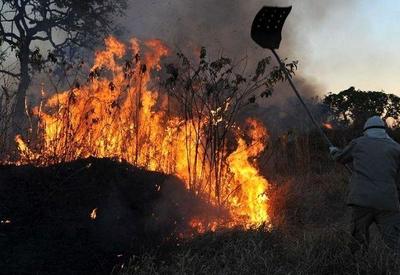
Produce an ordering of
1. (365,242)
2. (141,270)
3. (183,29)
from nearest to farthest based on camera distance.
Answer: (141,270) → (365,242) → (183,29)

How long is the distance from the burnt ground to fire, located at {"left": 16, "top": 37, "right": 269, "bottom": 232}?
83cm

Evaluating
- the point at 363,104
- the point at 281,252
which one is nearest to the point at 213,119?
the point at 281,252

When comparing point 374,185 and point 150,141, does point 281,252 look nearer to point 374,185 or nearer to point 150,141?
point 374,185

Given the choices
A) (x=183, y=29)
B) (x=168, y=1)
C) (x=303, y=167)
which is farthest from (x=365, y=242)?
(x=168, y=1)

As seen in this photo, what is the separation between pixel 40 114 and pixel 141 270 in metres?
3.72

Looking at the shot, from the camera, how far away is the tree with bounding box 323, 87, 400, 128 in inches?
602

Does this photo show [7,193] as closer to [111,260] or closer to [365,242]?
[111,260]

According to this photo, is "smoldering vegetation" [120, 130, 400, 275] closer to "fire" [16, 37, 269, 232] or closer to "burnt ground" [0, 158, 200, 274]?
"burnt ground" [0, 158, 200, 274]

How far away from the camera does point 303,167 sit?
10.2 meters

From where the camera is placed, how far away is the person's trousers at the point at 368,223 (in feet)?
16.0

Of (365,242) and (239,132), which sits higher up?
(239,132)

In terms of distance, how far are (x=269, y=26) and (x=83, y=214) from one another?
2.83 m

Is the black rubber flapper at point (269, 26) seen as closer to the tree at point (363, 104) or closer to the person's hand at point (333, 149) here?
the person's hand at point (333, 149)

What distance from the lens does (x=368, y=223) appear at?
5.07 meters
